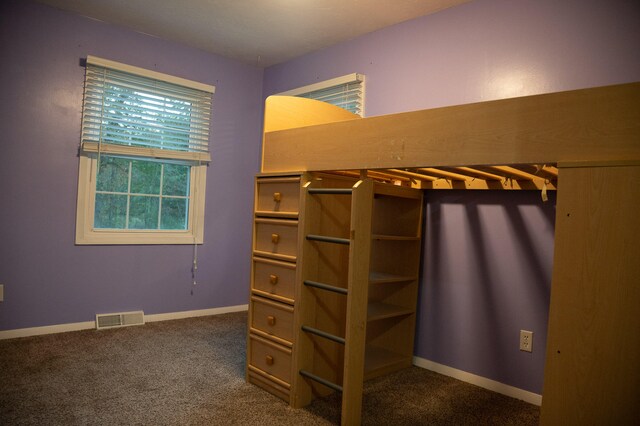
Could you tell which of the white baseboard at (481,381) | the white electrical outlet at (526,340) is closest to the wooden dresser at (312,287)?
the white baseboard at (481,381)

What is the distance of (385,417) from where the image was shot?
2125 mm

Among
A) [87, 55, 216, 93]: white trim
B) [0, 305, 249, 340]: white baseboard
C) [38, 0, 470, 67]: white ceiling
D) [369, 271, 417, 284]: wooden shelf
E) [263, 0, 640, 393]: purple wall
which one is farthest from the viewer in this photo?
[87, 55, 216, 93]: white trim

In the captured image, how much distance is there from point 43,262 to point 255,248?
1719 millimetres

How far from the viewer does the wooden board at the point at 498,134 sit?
1.27 metres

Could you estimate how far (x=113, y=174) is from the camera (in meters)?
3.48

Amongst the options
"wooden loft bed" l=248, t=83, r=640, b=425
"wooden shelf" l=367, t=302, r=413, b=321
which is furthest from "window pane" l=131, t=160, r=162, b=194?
"wooden loft bed" l=248, t=83, r=640, b=425

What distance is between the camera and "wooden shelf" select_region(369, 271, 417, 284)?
2553mm

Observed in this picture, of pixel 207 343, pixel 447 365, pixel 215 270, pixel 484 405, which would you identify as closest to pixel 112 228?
pixel 215 270

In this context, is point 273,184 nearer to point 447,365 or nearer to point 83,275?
point 447,365

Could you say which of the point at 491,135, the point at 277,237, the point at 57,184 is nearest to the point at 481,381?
the point at 277,237

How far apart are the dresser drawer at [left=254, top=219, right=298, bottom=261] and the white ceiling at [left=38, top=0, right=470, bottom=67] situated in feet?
4.93

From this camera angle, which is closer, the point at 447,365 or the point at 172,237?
the point at 447,365

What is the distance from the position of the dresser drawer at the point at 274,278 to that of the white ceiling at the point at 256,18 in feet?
5.60

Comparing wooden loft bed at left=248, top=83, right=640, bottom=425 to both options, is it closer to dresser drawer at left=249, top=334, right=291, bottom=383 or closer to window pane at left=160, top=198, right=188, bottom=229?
Answer: dresser drawer at left=249, top=334, right=291, bottom=383
